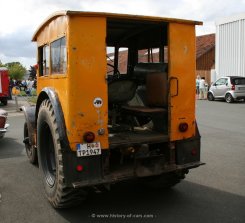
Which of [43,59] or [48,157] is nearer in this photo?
[48,157]

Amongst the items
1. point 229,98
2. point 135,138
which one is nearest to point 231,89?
point 229,98

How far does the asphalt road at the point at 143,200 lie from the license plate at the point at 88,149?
2.71 ft

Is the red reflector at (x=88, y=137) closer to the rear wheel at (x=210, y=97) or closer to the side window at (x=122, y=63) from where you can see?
the side window at (x=122, y=63)

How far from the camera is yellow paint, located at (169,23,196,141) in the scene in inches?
175

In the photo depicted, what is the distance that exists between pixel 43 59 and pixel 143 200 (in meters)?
2.65

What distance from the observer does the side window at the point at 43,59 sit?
531 cm

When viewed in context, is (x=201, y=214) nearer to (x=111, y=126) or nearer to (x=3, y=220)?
(x=111, y=126)

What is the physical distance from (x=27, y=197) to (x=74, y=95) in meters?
1.92

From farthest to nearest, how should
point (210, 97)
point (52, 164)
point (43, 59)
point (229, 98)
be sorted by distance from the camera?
point (210, 97), point (229, 98), point (43, 59), point (52, 164)

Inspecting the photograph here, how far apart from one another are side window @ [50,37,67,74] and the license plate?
91 centimetres

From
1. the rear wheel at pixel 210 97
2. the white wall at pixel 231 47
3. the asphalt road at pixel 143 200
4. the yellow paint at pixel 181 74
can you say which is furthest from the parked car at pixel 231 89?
the yellow paint at pixel 181 74

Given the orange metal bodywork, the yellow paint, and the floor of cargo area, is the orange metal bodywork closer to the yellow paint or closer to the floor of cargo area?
the yellow paint

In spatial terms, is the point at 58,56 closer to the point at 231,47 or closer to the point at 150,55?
the point at 150,55

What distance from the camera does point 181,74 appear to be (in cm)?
451
